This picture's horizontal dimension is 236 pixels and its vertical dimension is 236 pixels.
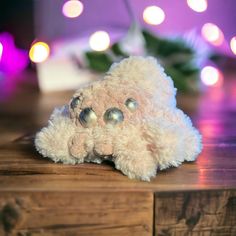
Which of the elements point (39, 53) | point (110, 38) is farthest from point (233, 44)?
point (39, 53)

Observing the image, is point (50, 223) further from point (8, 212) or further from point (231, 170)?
point (231, 170)

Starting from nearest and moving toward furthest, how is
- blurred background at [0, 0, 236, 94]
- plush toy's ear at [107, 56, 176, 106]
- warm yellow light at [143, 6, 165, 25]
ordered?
plush toy's ear at [107, 56, 176, 106]
blurred background at [0, 0, 236, 94]
warm yellow light at [143, 6, 165, 25]

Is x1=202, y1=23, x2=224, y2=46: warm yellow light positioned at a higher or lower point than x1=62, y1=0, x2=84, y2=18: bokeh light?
lower

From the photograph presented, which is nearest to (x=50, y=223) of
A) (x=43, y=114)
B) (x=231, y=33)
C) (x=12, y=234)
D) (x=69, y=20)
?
(x=12, y=234)

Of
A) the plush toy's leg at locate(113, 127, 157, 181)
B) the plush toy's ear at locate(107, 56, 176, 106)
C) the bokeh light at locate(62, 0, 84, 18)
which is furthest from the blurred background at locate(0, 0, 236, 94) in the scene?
the plush toy's leg at locate(113, 127, 157, 181)

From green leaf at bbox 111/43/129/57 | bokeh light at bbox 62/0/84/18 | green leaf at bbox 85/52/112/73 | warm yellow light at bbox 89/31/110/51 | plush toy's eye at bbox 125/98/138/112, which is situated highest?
bokeh light at bbox 62/0/84/18

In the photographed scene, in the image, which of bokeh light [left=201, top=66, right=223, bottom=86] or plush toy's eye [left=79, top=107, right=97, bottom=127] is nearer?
plush toy's eye [left=79, top=107, right=97, bottom=127]

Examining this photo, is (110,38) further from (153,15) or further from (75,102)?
(75,102)

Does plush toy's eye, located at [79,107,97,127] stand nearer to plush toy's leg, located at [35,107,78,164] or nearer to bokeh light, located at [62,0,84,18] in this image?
plush toy's leg, located at [35,107,78,164]
